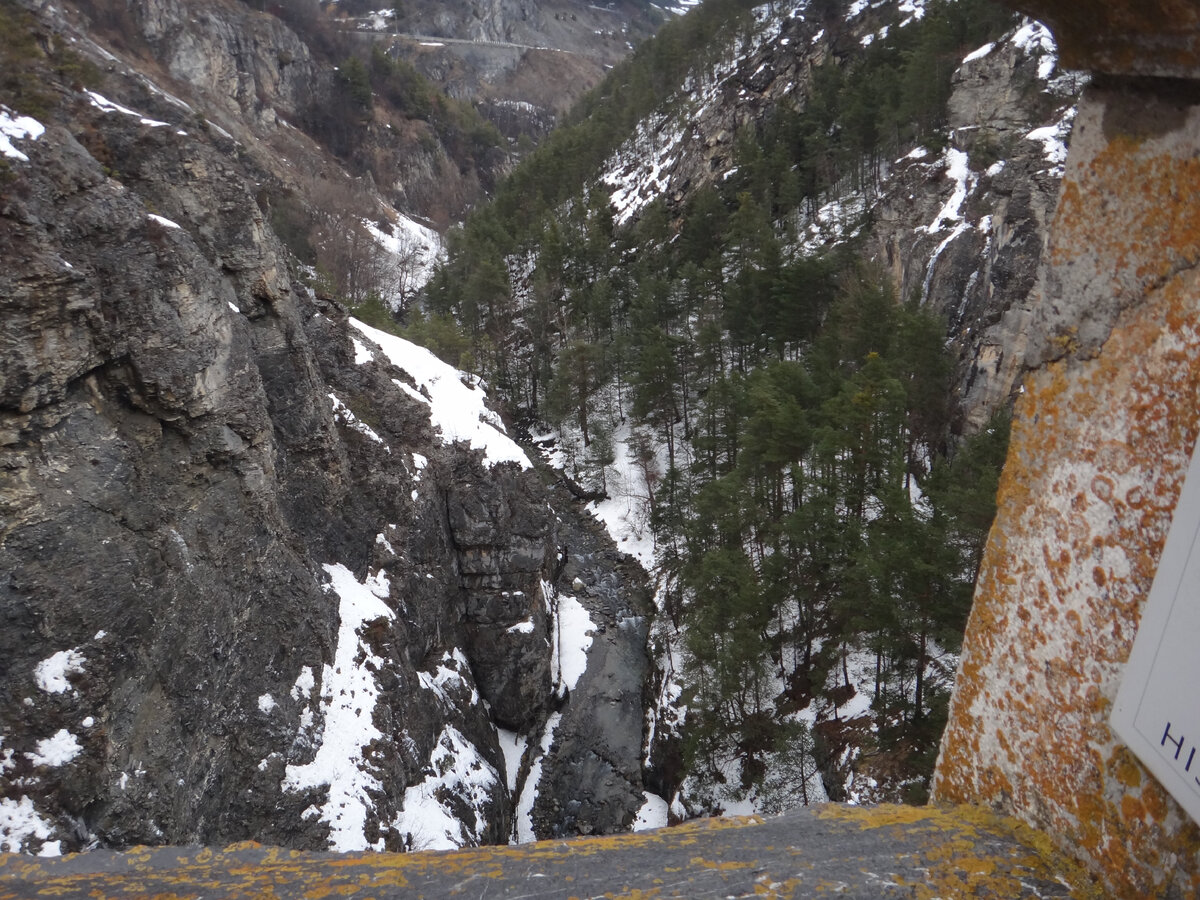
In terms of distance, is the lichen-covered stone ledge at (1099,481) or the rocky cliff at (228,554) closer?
the lichen-covered stone ledge at (1099,481)

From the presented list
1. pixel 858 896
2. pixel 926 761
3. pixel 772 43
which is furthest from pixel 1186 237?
pixel 772 43

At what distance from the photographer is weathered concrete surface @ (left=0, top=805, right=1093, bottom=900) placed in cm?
194

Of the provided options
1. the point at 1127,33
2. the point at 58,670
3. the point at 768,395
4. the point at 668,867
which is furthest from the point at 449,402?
the point at 1127,33

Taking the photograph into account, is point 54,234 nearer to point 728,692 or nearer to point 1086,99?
point 1086,99

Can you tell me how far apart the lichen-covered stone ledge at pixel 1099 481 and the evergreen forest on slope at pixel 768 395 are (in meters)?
11.7

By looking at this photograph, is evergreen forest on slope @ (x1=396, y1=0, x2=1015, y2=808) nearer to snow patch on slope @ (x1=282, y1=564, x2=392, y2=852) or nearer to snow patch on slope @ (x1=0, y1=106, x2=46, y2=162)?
snow patch on slope @ (x1=282, y1=564, x2=392, y2=852)

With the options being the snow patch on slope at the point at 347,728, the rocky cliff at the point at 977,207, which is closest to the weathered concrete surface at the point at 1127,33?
the snow patch on slope at the point at 347,728

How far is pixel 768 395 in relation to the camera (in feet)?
70.0

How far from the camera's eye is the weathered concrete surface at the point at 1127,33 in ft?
5.74

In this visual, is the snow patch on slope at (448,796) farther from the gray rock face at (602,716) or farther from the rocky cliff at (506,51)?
the rocky cliff at (506,51)

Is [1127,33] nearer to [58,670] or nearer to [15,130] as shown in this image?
[58,670]

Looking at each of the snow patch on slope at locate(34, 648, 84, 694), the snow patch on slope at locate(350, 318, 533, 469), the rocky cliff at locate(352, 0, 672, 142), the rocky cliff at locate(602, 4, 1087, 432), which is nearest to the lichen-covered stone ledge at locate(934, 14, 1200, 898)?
the snow patch on slope at locate(34, 648, 84, 694)

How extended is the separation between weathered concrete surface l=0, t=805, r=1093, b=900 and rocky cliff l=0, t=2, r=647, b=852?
1029cm

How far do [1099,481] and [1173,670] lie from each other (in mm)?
639
